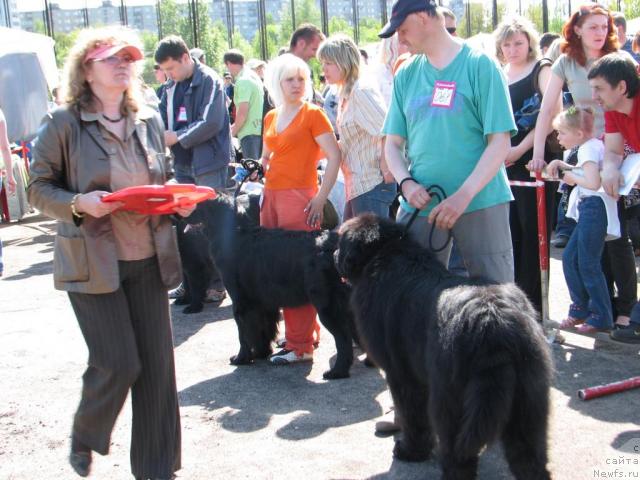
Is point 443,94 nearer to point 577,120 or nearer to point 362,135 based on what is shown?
point 362,135

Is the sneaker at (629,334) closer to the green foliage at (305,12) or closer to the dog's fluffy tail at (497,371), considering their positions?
the dog's fluffy tail at (497,371)

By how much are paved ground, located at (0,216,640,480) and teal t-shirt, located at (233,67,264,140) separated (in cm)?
355

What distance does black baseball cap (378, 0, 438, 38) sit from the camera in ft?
9.95

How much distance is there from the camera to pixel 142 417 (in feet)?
9.98

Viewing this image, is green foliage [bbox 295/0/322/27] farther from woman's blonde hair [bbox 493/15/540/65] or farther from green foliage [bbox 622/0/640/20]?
woman's blonde hair [bbox 493/15/540/65]

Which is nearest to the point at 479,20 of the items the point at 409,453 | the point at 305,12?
the point at 305,12

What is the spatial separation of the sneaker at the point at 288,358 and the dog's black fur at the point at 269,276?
0.14 meters

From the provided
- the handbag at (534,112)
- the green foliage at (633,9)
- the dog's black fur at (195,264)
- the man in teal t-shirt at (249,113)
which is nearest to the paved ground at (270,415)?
the dog's black fur at (195,264)

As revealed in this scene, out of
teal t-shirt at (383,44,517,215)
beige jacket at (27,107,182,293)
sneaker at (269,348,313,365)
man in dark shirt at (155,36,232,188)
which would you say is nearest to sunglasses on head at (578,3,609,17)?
teal t-shirt at (383,44,517,215)

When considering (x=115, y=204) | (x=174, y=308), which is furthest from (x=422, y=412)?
(x=174, y=308)

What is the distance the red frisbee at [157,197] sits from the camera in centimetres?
264

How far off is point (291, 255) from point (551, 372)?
89.3 inches

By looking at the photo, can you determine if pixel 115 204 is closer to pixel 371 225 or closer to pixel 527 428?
pixel 371 225

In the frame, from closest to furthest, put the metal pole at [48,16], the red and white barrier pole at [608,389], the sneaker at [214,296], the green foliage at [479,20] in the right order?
the red and white barrier pole at [608,389]
the sneaker at [214,296]
the metal pole at [48,16]
the green foliage at [479,20]
